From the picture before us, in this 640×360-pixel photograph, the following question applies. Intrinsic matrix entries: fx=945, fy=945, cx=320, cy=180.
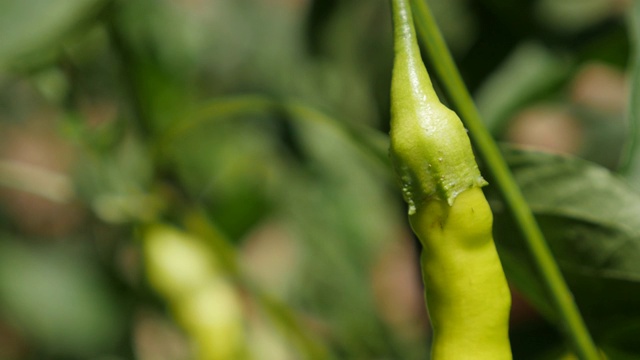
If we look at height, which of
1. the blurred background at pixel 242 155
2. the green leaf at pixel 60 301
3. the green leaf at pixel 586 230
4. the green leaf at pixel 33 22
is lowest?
the green leaf at pixel 60 301

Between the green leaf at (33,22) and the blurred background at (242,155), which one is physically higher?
the green leaf at (33,22)

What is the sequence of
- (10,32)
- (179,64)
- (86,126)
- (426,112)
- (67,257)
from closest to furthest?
(426,112), (10,32), (86,126), (179,64), (67,257)

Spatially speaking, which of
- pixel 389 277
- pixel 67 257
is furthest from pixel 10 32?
pixel 389 277

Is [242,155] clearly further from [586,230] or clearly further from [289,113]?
[586,230]

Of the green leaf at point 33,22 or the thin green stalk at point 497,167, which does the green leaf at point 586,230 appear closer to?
the thin green stalk at point 497,167

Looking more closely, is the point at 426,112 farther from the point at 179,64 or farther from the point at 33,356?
the point at 33,356

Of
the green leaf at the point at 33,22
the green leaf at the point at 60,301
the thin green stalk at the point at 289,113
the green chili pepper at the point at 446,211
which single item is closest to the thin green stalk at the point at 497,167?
the green chili pepper at the point at 446,211

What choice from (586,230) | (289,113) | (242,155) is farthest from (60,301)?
(586,230)
